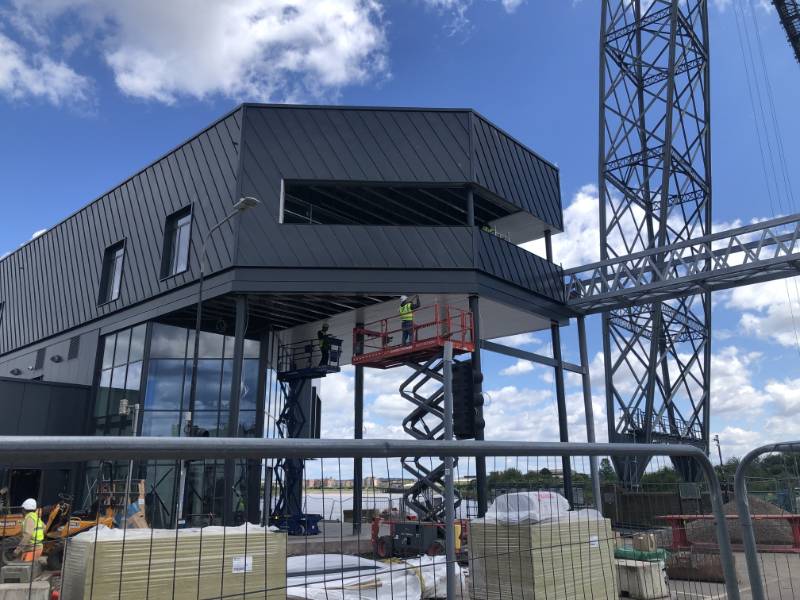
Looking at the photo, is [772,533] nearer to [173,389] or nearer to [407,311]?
[407,311]

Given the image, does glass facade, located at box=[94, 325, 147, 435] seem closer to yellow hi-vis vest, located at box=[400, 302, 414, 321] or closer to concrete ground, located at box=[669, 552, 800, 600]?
yellow hi-vis vest, located at box=[400, 302, 414, 321]

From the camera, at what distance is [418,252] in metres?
20.2

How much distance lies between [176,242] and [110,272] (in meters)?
5.30

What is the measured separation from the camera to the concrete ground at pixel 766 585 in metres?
9.24

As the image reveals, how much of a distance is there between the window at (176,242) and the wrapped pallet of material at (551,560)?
1729 centimetres

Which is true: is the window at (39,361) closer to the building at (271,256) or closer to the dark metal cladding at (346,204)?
the building at (271,256)

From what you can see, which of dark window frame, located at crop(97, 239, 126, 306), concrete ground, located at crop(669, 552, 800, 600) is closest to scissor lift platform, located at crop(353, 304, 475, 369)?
concrete ground, located at crop(669, 552, 800, 600)

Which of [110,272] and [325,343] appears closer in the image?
[325,343]

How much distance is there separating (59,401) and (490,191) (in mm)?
18239

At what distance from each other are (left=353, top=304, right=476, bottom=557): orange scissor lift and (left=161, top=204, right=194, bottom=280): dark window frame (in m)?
6.56

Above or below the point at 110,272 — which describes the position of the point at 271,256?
below

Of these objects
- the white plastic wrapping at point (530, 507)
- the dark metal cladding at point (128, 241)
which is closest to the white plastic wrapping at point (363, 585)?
the white plastic wrapping at point (530, 507)

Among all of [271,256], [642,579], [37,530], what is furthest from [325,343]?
[37,530]

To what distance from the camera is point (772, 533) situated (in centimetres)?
1390
